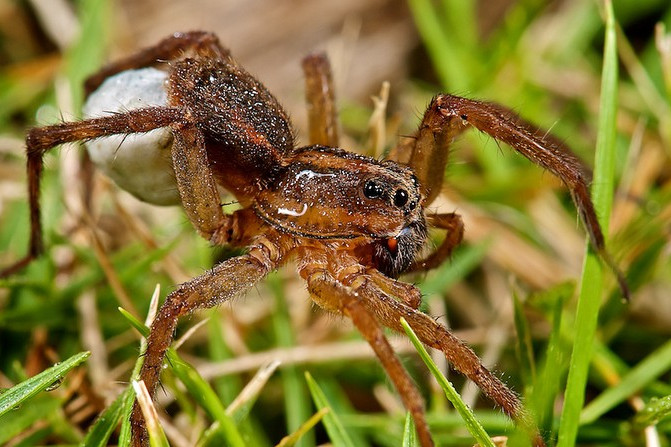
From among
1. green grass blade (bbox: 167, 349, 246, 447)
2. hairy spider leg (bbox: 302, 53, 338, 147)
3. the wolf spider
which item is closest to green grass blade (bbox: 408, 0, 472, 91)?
hairy spider leg (bbox: 302, 53, 338, 147)

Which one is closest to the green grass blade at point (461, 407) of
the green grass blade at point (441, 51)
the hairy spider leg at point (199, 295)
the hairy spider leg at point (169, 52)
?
the hairy spider leg at point (199, 295)

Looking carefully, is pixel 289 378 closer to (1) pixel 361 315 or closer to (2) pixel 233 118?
(1) pixel 361 315

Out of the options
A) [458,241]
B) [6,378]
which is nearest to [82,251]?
[6,378]

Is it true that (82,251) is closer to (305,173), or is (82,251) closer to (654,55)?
(305,173)

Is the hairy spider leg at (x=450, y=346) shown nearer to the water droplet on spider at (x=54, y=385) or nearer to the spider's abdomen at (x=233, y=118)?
the spider's abdomen at (x=233, y=118)

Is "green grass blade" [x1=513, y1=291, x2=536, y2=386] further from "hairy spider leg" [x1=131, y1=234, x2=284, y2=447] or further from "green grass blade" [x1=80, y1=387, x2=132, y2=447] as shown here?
"green grass blade" [x1=80, y1=387, x2=132, y2=447]
